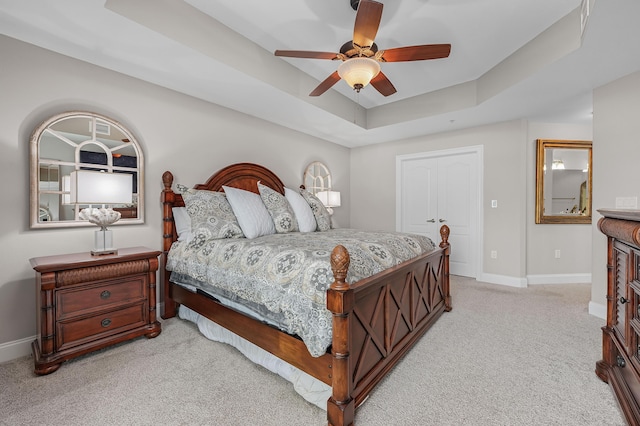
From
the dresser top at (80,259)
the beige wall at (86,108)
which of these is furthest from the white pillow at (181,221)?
the dresser top at (80,259)

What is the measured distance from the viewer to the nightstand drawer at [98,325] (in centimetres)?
191

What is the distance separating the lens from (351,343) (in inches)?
56.7

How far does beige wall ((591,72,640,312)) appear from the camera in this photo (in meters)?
2.58

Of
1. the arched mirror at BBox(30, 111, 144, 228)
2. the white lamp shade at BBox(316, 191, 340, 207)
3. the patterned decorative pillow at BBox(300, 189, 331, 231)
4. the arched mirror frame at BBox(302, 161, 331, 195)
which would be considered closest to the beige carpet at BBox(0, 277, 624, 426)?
the arched mirror at BBox(30, 111, 144, 228)

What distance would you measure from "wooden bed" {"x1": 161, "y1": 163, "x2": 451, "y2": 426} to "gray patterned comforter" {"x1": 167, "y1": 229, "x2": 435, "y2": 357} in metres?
0.09

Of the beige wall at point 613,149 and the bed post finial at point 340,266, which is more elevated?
the beige wall at point 613,149

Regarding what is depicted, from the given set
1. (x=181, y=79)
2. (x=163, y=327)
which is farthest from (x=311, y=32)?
(x=163, y=327)

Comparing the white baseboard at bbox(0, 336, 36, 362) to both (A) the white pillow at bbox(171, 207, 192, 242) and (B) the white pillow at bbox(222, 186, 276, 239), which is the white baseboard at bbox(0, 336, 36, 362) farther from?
(B) the white pillow at bbox(222, 186, 276, 239)

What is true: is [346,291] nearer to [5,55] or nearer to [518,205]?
[5,55]

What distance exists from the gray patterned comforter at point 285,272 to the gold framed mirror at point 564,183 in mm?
2883

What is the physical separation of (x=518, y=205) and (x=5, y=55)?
5583mm

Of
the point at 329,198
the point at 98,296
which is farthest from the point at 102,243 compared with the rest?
the point at 329,198

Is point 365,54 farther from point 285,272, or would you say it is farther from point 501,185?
point 501,185

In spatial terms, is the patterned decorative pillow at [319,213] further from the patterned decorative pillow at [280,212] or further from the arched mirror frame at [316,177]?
the arched mirror frame at [316,177]
